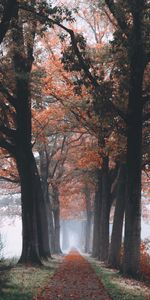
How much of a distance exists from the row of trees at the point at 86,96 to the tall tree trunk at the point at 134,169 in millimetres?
36

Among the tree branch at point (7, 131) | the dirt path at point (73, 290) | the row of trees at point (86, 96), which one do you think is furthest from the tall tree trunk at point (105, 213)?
the dirt path at point (73, 290)

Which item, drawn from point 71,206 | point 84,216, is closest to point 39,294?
point 71,206

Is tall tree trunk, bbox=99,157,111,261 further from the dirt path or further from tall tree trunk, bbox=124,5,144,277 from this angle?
the dirt path

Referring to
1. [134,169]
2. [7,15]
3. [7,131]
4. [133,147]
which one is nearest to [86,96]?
[7,131]

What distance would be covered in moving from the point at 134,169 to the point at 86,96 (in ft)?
19.0

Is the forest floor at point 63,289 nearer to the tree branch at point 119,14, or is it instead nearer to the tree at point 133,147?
the tree at point 133,147

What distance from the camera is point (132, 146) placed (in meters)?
15.9

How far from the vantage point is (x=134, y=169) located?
1572cm

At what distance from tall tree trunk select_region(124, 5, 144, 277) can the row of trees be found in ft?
0.12

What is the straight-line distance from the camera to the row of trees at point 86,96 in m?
14.9

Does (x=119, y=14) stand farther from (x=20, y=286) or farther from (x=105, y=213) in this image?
(x=105, y=213)

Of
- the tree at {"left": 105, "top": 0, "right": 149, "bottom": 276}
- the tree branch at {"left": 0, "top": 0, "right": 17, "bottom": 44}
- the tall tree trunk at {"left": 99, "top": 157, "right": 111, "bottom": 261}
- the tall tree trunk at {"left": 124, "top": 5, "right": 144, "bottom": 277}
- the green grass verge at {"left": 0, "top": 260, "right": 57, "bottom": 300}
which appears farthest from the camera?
the tall tree trunk at {"left": 99, "top": 157, "right": 111, "bottom": 261}

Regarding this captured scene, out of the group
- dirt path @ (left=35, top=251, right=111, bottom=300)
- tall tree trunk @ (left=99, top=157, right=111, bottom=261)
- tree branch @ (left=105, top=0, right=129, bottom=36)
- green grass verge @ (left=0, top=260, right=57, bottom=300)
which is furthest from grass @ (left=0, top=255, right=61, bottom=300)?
tall tree trunk @ (left=99, top=157, right=111, bottom=261)

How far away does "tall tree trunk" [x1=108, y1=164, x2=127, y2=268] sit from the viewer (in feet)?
68.2
